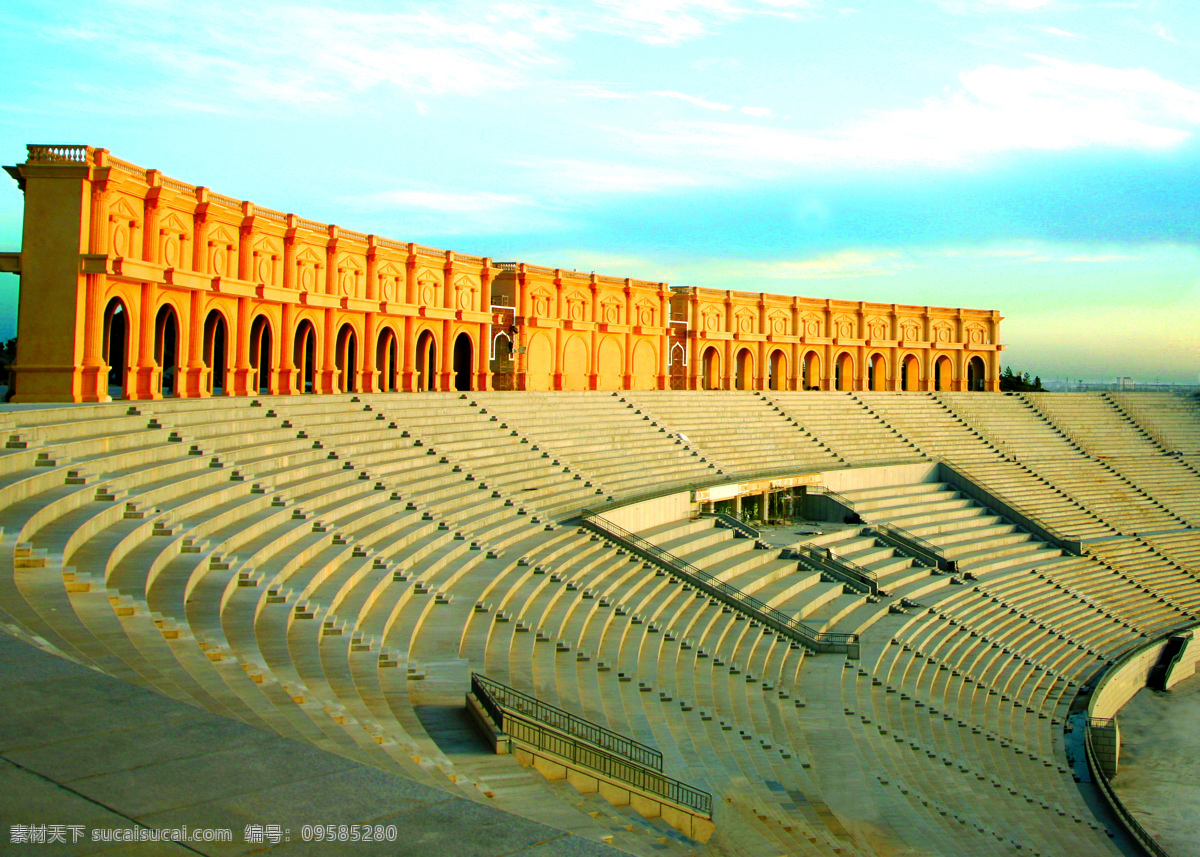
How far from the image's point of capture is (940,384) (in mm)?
53594

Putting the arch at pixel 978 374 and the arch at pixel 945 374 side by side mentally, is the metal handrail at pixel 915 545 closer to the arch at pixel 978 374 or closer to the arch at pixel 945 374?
the arch at pixel 945 374

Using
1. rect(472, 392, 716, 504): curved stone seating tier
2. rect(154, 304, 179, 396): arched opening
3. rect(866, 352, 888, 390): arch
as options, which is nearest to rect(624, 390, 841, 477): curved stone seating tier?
rect(472, 392, 716, 504): curved stone seating tier

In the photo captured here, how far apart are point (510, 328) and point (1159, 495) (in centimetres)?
2657

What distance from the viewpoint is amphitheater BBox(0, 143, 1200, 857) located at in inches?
365

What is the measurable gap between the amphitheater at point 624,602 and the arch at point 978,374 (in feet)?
55.1

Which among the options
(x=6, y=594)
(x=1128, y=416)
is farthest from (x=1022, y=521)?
(x=6, y=594)

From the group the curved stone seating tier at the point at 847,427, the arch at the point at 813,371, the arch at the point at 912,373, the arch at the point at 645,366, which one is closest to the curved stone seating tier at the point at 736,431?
the curved stone seating tier at the point at 847,427

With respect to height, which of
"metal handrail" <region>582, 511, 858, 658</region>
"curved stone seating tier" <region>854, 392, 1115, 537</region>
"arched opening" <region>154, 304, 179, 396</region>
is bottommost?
"metal handrail" <region>582, 511, 858, 658</region>

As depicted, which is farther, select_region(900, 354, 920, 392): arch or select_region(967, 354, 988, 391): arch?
select_region(967, 354, 988, 391): arch

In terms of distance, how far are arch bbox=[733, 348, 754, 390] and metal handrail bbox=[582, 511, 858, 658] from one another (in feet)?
85.4

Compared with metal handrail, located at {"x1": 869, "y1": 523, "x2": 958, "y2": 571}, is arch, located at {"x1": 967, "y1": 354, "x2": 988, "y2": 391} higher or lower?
higher

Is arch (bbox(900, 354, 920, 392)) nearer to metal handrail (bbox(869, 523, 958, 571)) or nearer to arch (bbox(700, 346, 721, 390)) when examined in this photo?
arch (bbox(700, 346, 721, 390))

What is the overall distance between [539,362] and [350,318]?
10.2 metres

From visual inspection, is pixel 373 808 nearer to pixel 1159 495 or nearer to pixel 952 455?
pixel 952 455
